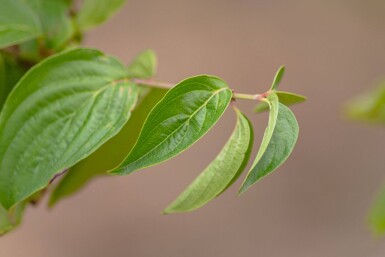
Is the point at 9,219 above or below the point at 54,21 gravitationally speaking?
below

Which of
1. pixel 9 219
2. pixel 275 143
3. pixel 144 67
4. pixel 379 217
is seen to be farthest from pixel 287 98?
pixel 379 217

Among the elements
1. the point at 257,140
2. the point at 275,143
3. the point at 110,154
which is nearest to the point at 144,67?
the point at 110,154

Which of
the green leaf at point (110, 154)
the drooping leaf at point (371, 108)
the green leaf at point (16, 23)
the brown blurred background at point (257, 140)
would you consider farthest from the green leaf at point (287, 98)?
the brown blurred background at point (257, 140)

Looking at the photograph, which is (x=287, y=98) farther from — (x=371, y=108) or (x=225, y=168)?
(x=371, y=108)

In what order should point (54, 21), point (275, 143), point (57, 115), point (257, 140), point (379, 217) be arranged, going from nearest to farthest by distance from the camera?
point (275, 143)
point (57, 115)
point (54, 21)
point (379, 217)
point (257, 140)

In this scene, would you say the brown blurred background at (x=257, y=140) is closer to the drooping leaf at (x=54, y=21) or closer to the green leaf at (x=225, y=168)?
the drooping leaf at (x=54, y=21)

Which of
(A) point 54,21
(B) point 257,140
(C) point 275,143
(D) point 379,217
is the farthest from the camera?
(B) point 257,140

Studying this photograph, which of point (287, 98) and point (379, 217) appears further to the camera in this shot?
point (379, 217)

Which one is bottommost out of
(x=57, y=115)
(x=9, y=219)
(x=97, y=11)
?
(x=9, y=219)
